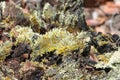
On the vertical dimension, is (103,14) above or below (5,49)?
above

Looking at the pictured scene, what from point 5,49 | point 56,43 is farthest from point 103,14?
point 5,49

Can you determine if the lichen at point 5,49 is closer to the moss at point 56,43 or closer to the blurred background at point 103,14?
the moss at point 56,43

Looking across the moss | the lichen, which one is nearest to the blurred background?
the moss

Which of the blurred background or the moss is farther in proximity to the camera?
the blurred background

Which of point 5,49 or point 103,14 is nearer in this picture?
point 5,49

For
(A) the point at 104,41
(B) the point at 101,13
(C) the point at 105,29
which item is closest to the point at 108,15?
(B) the point at 101,13

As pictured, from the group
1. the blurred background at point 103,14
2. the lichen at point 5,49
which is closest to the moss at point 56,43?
the lichen at point 5,49

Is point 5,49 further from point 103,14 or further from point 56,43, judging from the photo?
point 103,14

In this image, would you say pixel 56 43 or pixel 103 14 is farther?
pixel 103 14

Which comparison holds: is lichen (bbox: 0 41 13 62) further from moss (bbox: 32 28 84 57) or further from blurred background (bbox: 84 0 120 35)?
blurred background (bbox: 84 0 120 35)

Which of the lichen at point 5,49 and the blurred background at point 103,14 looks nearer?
the lichen at point 5,49

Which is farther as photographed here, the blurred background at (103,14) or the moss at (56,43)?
the blurred background at (103,14)

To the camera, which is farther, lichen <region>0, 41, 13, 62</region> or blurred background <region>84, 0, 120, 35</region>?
blurred background <region>84, 0, 120, 35</region>
